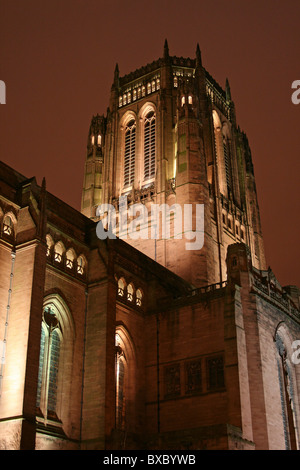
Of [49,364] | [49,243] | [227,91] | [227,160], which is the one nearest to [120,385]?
[49,364]

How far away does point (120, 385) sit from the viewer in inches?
1215

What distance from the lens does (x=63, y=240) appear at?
95.5 ft

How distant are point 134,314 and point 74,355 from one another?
20.9 ft

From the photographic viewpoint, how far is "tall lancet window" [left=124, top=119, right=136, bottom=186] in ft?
183

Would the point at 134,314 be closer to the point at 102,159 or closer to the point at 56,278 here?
the point at 56,278

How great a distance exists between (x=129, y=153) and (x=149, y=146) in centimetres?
243

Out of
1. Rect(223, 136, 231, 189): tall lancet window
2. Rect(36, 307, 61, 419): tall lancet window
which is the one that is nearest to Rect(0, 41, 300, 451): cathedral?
Rect(36, 307, 61, 419): tall lancet window

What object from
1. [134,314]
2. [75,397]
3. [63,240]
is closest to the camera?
[75,397]

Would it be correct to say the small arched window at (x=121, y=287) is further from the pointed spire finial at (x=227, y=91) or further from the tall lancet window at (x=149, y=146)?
the pointed spire finial at (x=227, y=91)

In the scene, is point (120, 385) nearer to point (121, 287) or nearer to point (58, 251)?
point (121, 287)

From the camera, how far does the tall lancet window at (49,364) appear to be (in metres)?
25.6
